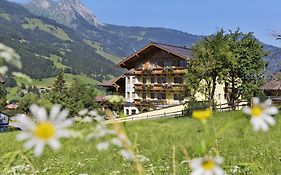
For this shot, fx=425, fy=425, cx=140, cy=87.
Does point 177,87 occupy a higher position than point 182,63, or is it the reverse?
point 182,63

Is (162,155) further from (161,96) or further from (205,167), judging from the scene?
(161,96)

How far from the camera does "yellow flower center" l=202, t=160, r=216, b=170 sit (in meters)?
1.38

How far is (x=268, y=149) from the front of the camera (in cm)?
1255

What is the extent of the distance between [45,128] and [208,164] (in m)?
0.54

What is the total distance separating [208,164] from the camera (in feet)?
4.61

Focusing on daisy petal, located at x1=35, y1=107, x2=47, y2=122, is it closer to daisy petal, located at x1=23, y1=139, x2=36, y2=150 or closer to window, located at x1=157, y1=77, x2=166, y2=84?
daisy petal, located at x1=23, y1=139, x2=36, y2=150

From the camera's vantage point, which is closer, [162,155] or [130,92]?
[162,155]

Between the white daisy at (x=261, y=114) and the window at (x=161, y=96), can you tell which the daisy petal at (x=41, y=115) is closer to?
the white daisy at (x=261, y=114)

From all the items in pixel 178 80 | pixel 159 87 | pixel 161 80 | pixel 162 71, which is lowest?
pixel 159 87

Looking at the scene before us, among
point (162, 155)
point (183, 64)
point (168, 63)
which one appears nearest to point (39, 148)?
point (162, 155)

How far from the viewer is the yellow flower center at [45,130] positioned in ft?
4.18

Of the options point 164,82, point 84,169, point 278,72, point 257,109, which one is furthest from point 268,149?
point 164,82

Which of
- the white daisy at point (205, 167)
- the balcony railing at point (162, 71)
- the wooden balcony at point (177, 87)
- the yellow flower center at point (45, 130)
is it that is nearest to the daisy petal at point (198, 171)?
the white daisy at point (205, 167)

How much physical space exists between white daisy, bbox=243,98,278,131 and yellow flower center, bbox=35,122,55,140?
615 mm
